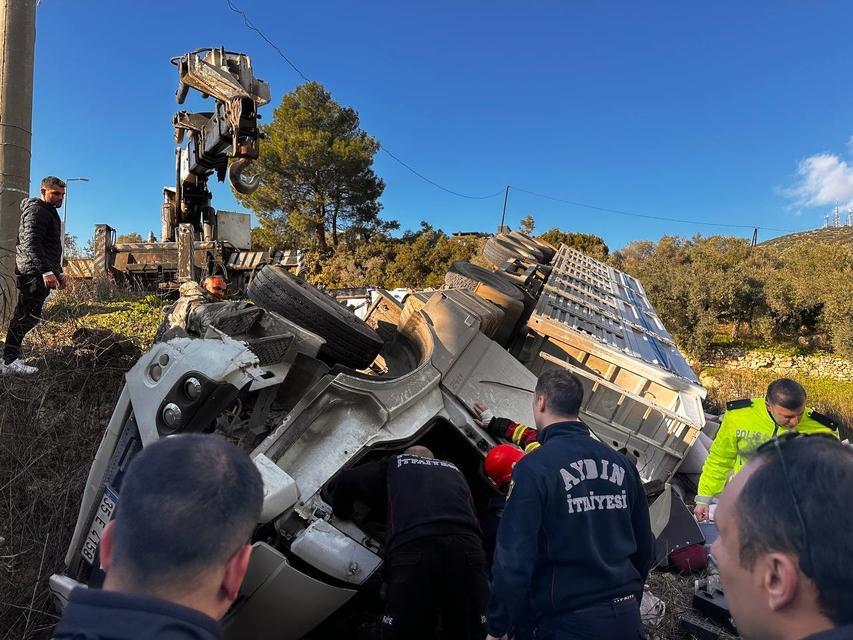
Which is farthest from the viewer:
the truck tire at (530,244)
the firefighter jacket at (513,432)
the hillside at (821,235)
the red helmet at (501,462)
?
the hillside at (821,235)

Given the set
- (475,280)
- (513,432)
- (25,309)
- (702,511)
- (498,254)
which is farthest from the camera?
(498,254)

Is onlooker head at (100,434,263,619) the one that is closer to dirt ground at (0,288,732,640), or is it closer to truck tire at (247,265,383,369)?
dirt ground at (0,288,732,640)

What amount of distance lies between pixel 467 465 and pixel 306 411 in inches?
51.8

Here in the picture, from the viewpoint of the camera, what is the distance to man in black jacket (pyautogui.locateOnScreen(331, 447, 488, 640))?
7.52 feet

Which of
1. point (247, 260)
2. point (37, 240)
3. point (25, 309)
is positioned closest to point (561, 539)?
point (25, 309)

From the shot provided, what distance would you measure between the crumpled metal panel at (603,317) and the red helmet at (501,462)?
5.61 feet

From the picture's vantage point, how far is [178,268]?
11.0 meters

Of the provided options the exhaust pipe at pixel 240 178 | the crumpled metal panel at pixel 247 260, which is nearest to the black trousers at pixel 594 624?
the exhaust pipe at pixel 240 178

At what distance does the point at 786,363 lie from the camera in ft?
50.8

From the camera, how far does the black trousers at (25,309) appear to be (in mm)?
4043

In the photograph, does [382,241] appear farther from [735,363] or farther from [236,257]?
[735,363]

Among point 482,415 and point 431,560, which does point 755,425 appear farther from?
point 431,560

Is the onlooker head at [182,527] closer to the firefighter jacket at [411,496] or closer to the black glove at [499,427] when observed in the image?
the firefighter jacket at [411,496]

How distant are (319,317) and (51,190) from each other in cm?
271
